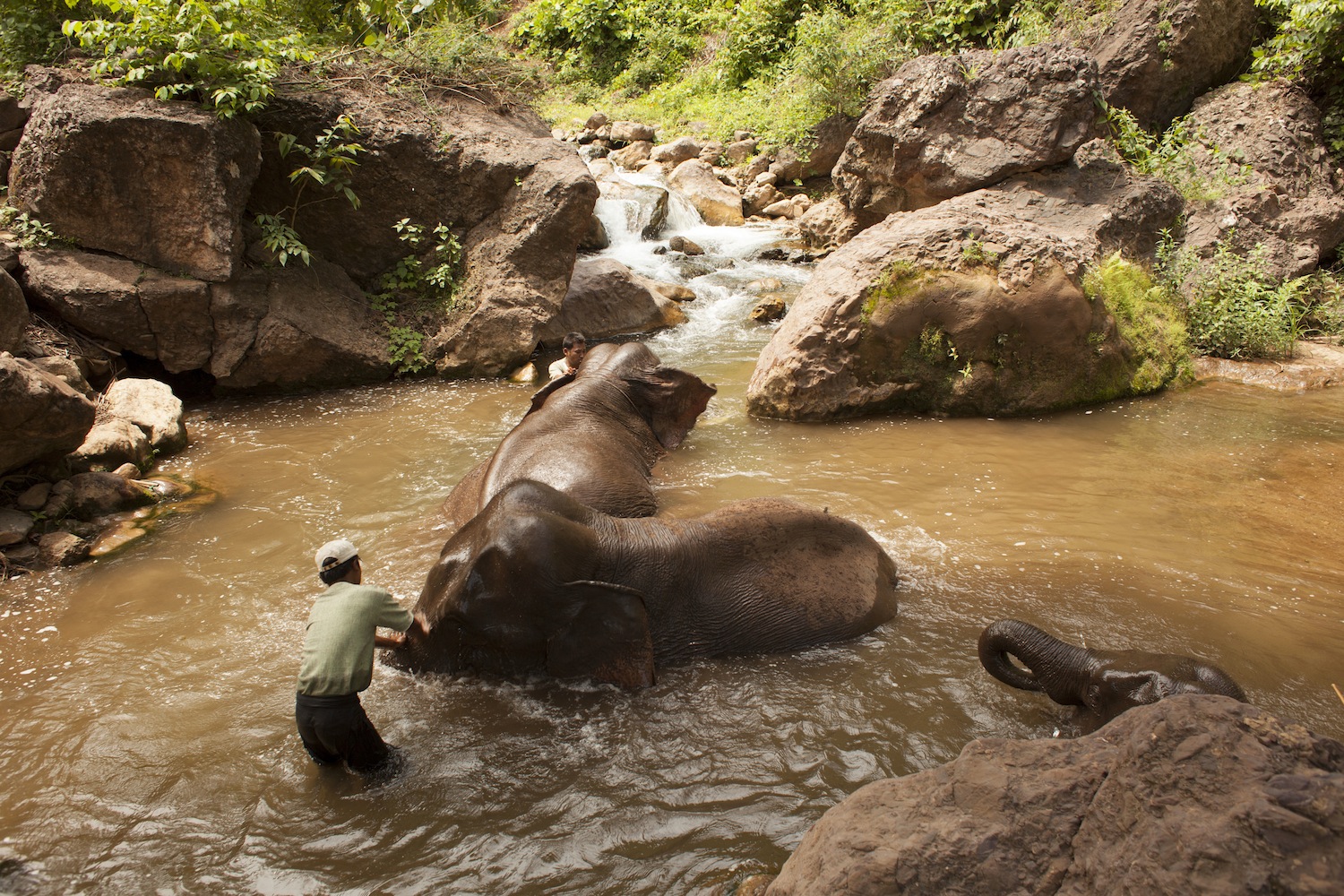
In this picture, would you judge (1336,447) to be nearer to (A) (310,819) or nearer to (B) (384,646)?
(B) (384,646)

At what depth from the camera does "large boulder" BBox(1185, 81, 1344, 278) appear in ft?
34.2

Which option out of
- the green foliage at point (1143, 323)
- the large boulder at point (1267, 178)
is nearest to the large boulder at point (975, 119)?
the green foliage at point (1143, 323)

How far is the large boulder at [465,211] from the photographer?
977cm

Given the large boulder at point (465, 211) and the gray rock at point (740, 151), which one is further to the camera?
the gray rock at point (740, 151)

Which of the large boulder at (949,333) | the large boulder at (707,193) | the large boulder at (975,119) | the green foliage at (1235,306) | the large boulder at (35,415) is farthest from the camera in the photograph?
the large boulder at (707,193)

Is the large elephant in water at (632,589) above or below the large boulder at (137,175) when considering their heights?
below

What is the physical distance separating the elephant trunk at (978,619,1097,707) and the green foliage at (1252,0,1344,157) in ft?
38.8

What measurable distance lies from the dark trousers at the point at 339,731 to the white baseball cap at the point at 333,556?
552mm

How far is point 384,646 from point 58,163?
6.89 m

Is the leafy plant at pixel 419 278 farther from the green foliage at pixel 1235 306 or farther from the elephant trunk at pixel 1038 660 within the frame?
the green foliage at pixel 1235 306

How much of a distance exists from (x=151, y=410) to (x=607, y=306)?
585 centimetres

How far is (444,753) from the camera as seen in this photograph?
3588mm

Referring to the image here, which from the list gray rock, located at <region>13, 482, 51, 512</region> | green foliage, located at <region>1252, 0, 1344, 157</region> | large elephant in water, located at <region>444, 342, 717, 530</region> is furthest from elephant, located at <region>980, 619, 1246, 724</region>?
green foliage, located at <region>1252, 0, 1344, 157</region>

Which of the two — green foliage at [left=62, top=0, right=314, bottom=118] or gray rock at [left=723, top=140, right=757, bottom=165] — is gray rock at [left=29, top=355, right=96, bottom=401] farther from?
gray rock at [left=723, top=140, right=757, bottom=165]
